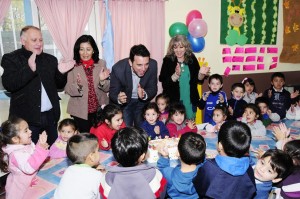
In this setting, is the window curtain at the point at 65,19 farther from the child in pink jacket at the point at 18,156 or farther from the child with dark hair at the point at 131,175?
the child with dark hair at the point at 131,175

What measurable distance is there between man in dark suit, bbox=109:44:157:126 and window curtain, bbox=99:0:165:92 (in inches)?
44.3

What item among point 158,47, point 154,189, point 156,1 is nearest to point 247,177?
point 154,189

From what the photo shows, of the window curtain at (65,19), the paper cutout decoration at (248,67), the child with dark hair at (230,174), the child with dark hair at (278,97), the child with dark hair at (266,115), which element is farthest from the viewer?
the paper cutout decoration at (248,67)

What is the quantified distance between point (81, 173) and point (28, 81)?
140 centimetres

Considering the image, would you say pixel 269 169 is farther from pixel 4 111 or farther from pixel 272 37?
pixel 272 37

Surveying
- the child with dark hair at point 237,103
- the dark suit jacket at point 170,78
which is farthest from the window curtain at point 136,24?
the child with dark hair at point 237,103

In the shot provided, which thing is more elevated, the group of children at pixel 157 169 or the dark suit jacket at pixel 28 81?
the dark suit jacket at pixel 28 81

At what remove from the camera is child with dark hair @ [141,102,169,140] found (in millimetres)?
2949

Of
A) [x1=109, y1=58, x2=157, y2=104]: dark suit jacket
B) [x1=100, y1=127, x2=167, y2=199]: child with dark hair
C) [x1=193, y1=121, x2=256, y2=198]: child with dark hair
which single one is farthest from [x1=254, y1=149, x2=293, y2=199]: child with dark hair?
[x1=109, y1=58, x2=157, y2=104]: dark suit jacket

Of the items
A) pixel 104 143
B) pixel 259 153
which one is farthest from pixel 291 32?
pixel 104 143

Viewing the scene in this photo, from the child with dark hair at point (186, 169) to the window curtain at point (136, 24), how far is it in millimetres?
2741

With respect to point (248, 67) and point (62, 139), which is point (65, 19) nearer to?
point (62, 139)

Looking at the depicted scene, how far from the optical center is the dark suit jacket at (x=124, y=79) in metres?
3.12

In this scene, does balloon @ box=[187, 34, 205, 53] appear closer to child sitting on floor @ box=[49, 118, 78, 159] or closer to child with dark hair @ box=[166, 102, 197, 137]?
child with dark hair @ box=[166, 102, 197, 137]
